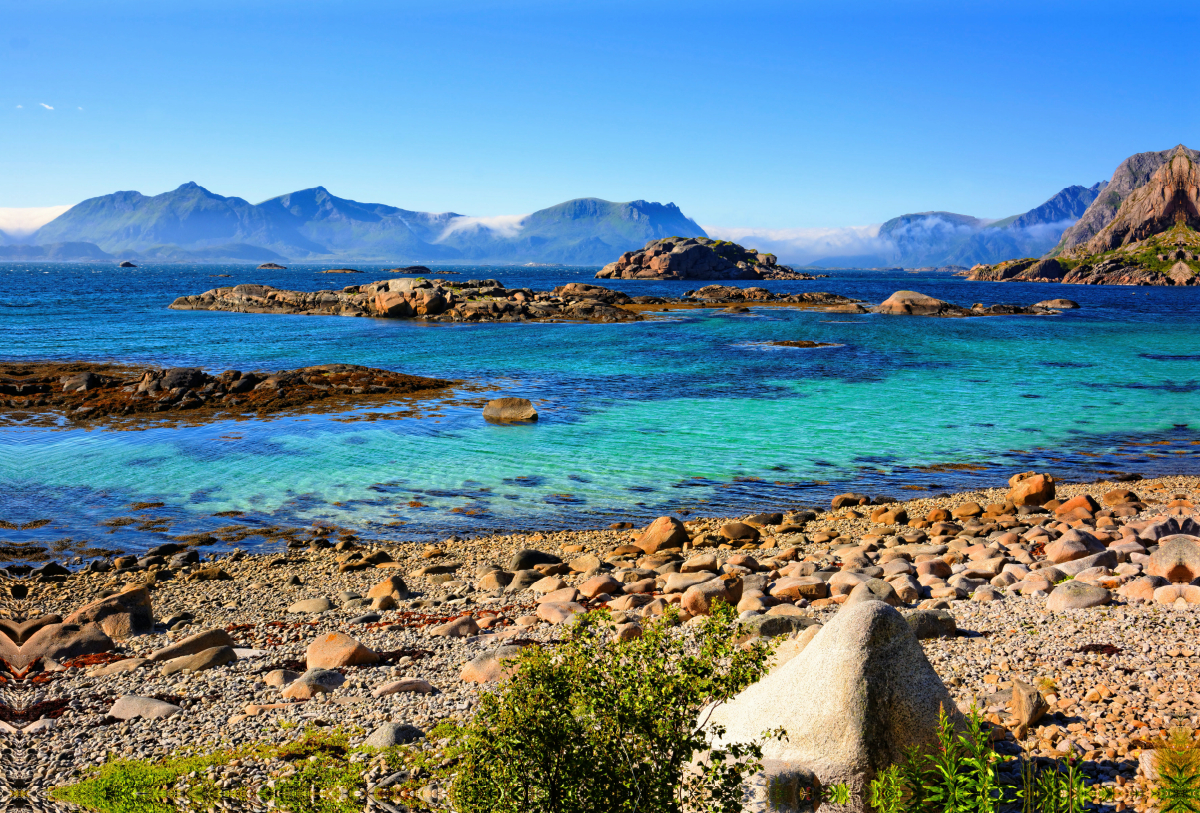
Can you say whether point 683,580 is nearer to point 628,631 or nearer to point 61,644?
point 628,631

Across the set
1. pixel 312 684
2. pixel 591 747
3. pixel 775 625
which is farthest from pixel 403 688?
pixel 775 625

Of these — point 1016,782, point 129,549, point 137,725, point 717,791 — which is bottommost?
point 129,549

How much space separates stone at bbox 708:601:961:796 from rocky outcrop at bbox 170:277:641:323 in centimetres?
6821

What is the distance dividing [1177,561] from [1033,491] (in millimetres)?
7565

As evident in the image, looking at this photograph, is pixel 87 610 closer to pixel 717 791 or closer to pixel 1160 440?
pixel 717 791

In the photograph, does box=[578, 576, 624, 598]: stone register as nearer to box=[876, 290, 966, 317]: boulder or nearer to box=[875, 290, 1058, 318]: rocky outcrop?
box=[875, 290, 1058, 318]: rocky outcrop

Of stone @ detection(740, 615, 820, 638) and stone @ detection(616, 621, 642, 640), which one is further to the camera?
stone @ detection(616, 621, 642, 640)

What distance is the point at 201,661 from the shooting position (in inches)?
349

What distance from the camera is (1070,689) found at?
21.3 feet

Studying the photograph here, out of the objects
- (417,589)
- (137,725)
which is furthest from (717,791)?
(417,589)

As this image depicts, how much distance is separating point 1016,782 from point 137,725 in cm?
781

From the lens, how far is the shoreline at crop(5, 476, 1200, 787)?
22.1 feet

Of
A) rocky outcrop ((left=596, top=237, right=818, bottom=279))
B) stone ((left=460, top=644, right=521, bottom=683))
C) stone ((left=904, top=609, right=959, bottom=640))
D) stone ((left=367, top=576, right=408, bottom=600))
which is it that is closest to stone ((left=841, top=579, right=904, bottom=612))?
stone ((left=904, top=609, right=959, bottom=640))

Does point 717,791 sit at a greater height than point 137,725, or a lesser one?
greater
